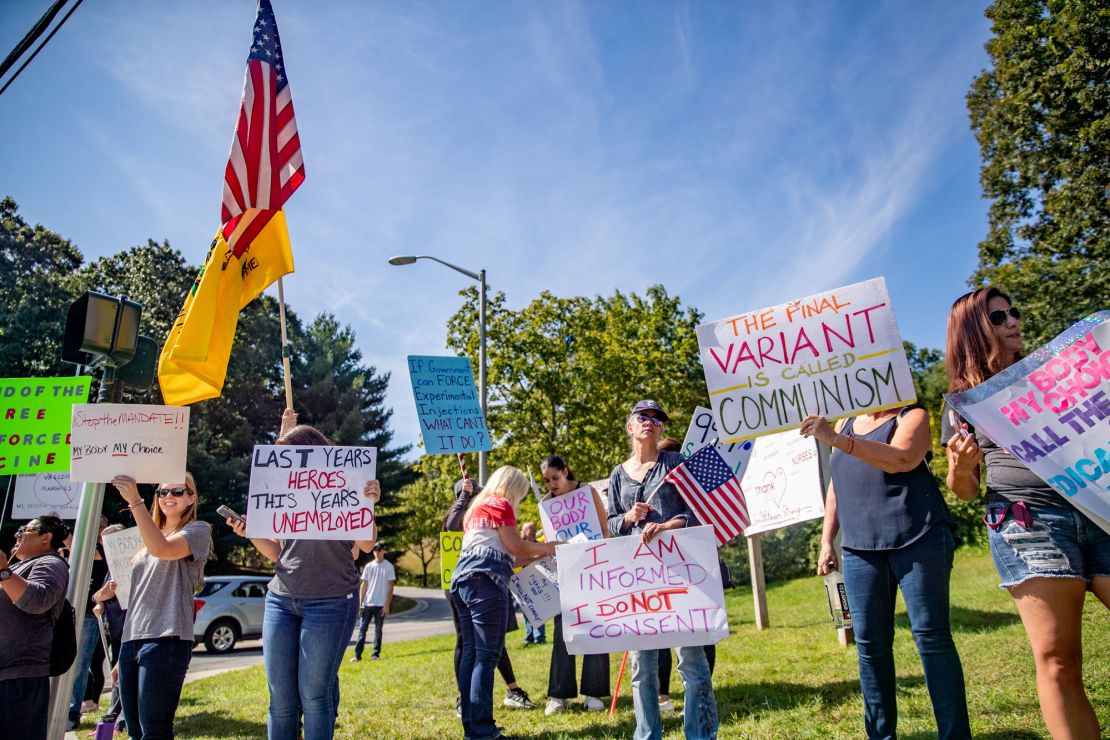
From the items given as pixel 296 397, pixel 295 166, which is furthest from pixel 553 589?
pixel 296 397

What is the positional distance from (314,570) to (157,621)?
2.83ft

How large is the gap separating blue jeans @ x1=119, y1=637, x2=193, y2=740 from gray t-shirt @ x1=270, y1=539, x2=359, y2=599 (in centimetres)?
60

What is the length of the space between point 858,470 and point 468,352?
18372mm

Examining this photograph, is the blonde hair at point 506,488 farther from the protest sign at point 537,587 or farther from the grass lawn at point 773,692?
the grass lawn at point 773,692

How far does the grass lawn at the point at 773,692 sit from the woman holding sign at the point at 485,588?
0.79 metres

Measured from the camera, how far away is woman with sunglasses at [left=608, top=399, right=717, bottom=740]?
389cm

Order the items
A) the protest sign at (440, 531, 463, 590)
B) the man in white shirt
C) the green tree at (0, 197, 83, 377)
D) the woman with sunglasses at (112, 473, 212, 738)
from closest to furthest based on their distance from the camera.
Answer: the woman with sunglasses at (112, 473, 212, 738), the protest sign at (440, 531, 463, 590), the man in white shirt, the green tree at (0, 197, 83, 377)

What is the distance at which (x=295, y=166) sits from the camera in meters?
5.72

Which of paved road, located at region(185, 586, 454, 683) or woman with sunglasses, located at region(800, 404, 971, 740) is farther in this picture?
paved road, located at region(185, 586, 454, 683)

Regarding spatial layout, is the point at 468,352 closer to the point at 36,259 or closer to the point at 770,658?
the point at 770,658

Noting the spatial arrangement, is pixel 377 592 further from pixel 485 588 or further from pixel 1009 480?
pixel 1009 480

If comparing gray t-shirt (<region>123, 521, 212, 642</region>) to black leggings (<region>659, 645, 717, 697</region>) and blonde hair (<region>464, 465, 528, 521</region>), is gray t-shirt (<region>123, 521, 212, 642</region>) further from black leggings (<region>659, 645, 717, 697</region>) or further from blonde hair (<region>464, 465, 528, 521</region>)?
black leggings (<region>659, 645, 717, 697</region>)

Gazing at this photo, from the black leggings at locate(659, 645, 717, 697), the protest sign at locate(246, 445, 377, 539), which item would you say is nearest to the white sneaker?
the black leggings at locate(659, 645, 717, 697)

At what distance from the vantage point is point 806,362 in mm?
3840
